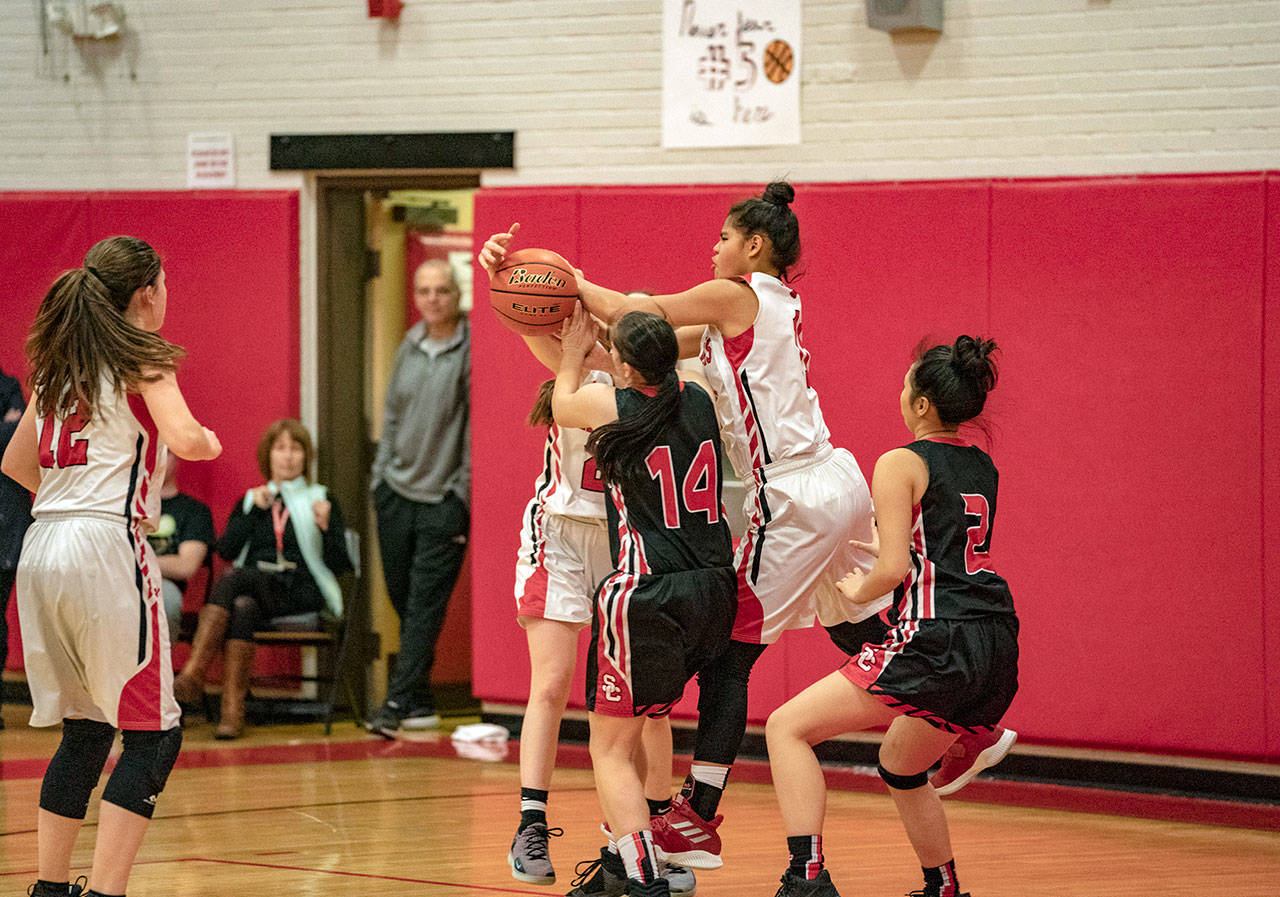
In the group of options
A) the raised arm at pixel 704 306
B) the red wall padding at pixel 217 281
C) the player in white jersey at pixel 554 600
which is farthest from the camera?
the red wall padding at pixel 217 281

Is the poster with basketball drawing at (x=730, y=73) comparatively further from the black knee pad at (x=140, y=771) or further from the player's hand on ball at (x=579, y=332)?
the black knee pad at (x=140, y=771)

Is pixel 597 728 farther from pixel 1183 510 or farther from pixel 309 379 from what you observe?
pixel 309 379

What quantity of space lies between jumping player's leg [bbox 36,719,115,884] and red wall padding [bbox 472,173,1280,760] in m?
2.89

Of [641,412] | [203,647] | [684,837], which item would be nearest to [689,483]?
[641,412]

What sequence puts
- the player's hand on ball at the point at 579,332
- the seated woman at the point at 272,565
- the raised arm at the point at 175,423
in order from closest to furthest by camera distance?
the raised arm at the point at 175,423, the player's hand on ball at the point at 579,332, the seated woman at the point at 272,565

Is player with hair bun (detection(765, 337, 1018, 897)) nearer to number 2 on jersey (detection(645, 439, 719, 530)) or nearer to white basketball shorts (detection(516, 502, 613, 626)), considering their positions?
number 2 on jersey (detection(645, 439, 719, 530))

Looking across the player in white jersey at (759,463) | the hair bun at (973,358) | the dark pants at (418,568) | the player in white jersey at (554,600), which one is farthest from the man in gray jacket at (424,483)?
the hair bun at (973,358)

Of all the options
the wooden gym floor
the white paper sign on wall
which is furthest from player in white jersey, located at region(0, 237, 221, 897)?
the white paper sign on wall

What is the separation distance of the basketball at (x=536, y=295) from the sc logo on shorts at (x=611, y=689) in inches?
37.7

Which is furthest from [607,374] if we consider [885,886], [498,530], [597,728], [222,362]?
[222,362]

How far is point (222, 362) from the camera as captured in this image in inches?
277

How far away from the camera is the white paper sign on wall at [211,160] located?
23.0ft

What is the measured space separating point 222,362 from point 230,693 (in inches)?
60.7

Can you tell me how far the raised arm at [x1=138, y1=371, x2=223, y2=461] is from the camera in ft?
11.1
